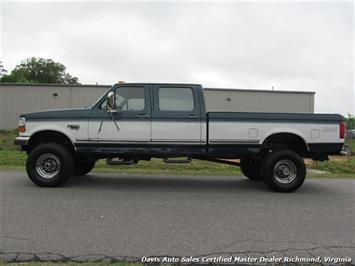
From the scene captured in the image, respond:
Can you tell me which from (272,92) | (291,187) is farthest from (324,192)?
(272,92)

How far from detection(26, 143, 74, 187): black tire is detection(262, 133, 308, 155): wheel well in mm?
4286

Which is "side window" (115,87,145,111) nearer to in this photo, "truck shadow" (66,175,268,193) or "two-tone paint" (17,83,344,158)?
"two-tone paint" (17,83,344,158)

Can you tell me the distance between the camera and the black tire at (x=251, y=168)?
28.9 ft

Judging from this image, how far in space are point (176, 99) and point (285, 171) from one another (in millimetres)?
2826

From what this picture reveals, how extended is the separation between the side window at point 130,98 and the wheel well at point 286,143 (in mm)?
2838

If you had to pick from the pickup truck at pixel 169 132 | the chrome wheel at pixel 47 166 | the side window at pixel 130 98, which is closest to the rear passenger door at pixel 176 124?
the pickup truck at pixel 169 132

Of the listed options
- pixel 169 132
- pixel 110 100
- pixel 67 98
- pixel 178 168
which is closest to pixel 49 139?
pixel 110 100

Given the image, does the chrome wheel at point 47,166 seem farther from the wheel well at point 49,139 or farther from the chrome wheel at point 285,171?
the chrome wheel at point 285,171

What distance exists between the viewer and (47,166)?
7504 millimetres

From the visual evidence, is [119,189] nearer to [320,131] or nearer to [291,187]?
[291,187]

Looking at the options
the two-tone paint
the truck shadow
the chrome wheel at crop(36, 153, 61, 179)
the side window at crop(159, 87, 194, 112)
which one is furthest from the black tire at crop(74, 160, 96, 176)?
the side window at crop(159, 87, 194, 112)

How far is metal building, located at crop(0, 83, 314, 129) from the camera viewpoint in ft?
92.9

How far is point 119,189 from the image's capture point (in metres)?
7.42

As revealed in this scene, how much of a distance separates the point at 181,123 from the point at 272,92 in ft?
78.3
